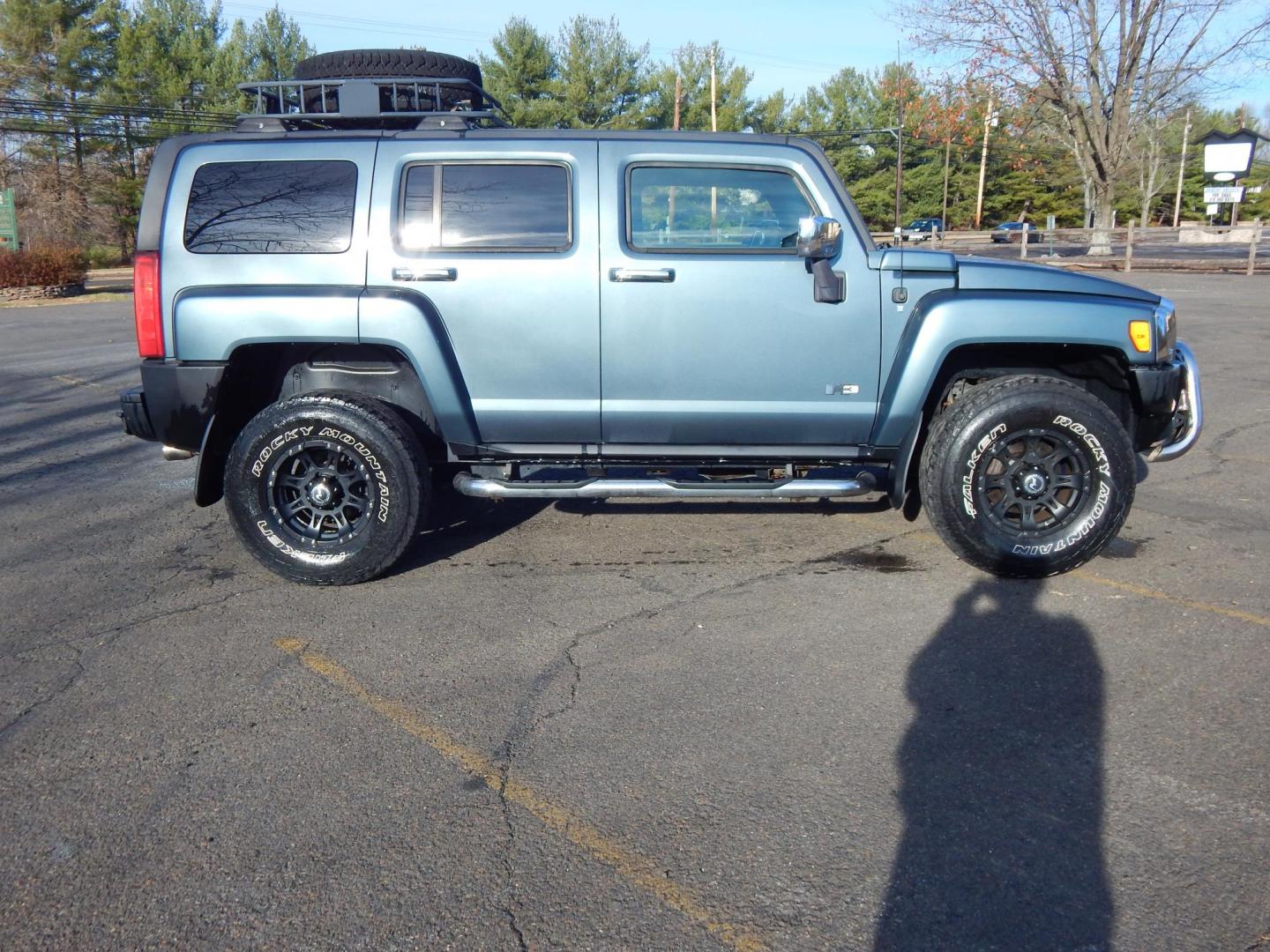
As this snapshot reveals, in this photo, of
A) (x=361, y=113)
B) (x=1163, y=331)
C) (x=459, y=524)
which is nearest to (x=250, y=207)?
(x=361, y=113)

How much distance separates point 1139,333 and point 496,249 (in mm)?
3025

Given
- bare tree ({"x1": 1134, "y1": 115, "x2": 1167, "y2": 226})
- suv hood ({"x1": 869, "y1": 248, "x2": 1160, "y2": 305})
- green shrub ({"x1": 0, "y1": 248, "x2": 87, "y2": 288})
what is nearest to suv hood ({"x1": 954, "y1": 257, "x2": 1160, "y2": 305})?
suv hood ({"x1": 869, "y1": 248, "x2": 1160, "y2": 305})

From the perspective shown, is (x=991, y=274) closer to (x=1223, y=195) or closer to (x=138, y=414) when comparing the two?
(x=138, y=414)

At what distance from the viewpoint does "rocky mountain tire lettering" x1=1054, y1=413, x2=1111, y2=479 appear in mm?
4918

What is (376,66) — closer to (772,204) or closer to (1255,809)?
(772,204)

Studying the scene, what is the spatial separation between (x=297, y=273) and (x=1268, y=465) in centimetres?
631

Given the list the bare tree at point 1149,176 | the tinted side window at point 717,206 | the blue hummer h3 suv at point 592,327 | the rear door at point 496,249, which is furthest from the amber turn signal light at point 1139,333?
the bare tree at point 1149,176

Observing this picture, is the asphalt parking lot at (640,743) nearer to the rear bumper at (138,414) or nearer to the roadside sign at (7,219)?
the rear bumper at (138,414)

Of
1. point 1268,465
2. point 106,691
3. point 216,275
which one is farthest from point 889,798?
point 1268,465

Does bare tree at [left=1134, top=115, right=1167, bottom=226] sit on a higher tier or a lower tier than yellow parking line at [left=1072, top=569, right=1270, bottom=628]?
higher

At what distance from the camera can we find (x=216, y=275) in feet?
16.5

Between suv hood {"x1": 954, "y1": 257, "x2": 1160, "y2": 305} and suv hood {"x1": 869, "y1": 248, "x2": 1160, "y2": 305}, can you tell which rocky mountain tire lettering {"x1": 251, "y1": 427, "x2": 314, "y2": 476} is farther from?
suv hood {"x1": 954, "y1": 257, "x2": 1160, "y2": 305}

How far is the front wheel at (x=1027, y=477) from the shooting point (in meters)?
4.92

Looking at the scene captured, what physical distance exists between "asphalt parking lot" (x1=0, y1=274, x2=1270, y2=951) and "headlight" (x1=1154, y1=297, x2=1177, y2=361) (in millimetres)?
1029
